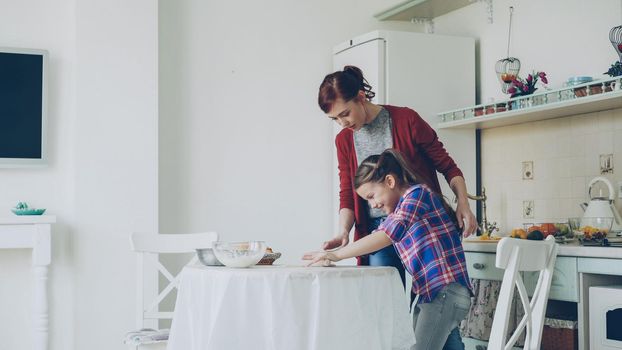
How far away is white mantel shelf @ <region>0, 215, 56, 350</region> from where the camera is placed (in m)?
3.86

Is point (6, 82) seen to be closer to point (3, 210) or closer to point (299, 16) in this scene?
point (3, 210)

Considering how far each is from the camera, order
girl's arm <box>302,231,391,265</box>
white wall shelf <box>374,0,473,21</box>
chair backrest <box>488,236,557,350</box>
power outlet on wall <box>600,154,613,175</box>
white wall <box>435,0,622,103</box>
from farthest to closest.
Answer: white wall shelf <box>374,0,473,21</box> < white wall <box>435,0,622,103</box> < power outlet on wall <box>600,154,613,175</box> < girl's arm <box>302,231,391,265</box> < chair backrest <box>488,236,557,350</box>

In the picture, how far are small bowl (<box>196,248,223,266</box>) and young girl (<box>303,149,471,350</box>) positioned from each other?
328mm

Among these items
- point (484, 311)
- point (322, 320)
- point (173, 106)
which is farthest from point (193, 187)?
point (322, 320)

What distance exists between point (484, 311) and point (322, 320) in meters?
1.36

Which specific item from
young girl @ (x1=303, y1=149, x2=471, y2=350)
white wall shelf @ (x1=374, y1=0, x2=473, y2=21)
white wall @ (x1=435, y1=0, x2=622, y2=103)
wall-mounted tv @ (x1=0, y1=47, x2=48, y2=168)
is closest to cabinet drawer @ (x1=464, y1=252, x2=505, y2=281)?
young girl @ (x1=303, y1=149, x2=471, y2=350)

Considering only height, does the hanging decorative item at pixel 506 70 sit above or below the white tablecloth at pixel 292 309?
above

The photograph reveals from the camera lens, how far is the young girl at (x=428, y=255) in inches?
103

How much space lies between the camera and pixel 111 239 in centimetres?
417

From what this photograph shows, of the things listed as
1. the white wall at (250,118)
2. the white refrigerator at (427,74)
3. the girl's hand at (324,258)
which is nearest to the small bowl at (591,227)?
the white refrigerator at (427,74)

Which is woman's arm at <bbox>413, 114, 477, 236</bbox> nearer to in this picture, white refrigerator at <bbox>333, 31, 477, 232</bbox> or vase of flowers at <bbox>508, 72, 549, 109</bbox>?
vase of flowers at <bbox>508, 72, 549, 109</bbox>

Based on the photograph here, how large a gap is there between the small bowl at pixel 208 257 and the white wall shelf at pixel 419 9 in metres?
2.37

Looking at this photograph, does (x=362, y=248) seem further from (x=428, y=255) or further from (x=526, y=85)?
(x=526, y=85)

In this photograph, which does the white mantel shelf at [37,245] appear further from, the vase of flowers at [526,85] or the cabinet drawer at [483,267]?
the vase of flowers at [526,85]
